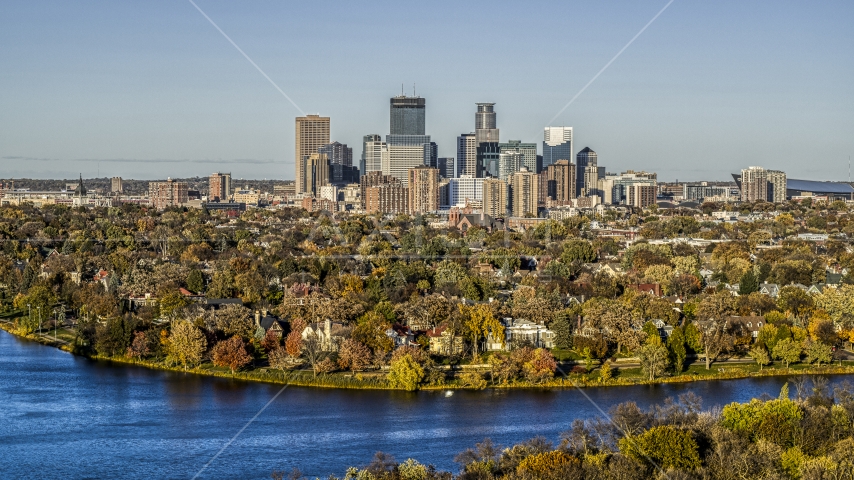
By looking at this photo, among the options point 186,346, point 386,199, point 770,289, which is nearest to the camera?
point 186,346

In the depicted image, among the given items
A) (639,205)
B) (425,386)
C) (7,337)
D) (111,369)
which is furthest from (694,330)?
(639,205)

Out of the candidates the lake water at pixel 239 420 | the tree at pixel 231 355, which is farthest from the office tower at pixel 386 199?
the lake water at pixel 239 420

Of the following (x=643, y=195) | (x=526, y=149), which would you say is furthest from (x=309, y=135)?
(x=643, y=195)

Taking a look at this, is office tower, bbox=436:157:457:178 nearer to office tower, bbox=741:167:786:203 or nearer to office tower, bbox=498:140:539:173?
office tower, bbox=498:140:539:173

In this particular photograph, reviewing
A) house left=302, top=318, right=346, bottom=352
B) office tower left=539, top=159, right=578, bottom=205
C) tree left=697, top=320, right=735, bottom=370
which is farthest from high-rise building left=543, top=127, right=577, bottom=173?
house left=302, top=318, right=346, bottom=352

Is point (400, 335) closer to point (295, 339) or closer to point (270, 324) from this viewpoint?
Result: point (295, 339)

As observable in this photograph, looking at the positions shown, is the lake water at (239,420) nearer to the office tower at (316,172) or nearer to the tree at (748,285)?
the tree at (748,285)

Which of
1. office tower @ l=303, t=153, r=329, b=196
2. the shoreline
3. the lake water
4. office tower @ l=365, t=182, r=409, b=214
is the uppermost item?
office tower @ l=303, t=153, r=329, b=196

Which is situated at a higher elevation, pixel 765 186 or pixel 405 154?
pixel 405 154
